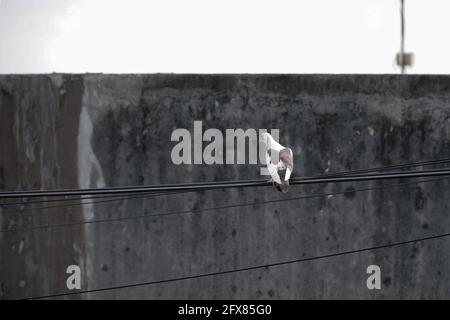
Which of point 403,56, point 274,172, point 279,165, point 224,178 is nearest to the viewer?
point 274,172

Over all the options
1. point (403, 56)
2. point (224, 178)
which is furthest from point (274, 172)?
point (403, 56)

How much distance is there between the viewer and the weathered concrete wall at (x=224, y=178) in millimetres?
5570

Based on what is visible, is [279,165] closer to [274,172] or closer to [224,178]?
[274,172]

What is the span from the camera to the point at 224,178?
5.63 meters

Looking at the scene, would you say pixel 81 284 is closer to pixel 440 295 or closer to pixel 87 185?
pixel 87 185

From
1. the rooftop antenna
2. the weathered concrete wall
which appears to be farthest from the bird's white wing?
the rooftop antenna

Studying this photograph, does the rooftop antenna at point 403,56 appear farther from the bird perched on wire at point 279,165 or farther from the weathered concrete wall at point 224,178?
the bird perched on wire at point 279,165

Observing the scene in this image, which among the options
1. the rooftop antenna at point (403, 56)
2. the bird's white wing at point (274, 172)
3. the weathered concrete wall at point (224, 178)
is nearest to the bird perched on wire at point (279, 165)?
the bird's white wing at point (274, 172)

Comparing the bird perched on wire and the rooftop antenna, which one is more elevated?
the rooftop antenna

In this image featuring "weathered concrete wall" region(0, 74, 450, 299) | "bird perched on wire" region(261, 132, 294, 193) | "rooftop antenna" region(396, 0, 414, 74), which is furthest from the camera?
"rooftop antenna" region(396, 0, 414, 74)

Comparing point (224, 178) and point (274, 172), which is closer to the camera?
point (274, 172)

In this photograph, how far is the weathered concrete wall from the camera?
5570mm

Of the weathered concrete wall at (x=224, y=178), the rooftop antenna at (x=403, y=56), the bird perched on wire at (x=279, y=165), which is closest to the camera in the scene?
the bird perched on wire at (x=279, y=165)

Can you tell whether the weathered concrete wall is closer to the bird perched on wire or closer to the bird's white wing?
the bird perched on wire
